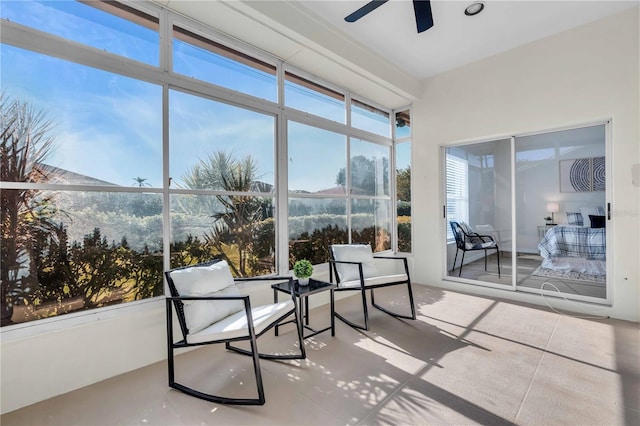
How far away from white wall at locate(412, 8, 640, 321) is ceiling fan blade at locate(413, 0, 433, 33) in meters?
2.09

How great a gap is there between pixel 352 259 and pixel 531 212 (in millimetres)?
2570

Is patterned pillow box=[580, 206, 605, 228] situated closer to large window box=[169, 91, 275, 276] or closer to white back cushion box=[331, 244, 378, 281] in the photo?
white back cushion box=[331, 244, 378, 281]

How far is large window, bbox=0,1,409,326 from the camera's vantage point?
81.0 inches

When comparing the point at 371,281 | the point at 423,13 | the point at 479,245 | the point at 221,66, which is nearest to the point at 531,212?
the point at 479,245

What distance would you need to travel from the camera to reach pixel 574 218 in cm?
368

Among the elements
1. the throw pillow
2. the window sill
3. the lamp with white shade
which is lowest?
the window sill

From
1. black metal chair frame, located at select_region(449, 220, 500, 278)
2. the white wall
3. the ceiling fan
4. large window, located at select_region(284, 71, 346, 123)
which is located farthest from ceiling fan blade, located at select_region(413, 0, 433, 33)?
black metal chair frame, located at select_region(449, 220, 500, 278)

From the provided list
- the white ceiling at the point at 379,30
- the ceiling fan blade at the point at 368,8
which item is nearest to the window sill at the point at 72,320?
the white ceiling at the point at 379,30

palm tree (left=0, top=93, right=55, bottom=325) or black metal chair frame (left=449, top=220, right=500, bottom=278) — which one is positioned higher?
palm tree (left=0, top=93, right=55, bottom=325)

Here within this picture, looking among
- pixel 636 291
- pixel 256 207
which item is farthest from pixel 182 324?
pixel 636 291

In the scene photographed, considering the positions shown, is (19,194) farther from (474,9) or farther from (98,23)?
(474,9)

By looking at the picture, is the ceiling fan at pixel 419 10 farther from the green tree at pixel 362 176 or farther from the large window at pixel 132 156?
the green tree at pixel 362 176

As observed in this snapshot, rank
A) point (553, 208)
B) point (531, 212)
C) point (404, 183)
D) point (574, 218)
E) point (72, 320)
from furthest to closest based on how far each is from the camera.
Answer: point (404, 183), point (531, 212), point (553, 208), point (574, 218), point (72, 320)

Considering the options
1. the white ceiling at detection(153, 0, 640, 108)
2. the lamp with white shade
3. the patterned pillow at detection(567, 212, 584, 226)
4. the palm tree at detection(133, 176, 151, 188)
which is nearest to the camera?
the palm tree at detection(133, 176, 151, 188)
